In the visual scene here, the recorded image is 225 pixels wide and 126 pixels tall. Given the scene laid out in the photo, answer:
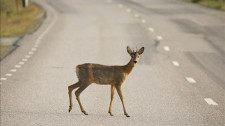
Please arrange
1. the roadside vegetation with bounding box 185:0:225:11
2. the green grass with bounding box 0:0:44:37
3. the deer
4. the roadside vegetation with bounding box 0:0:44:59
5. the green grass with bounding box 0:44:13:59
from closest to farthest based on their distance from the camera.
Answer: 1. the deer
2. the green grass with bounding box 0:44:13:59
3. the roadside vegetation with bounding box 0:0:44:59
4. the green grass with bounding box 0:0:44:37
5. the roadside vegetation with bounding box 185:0:225:11

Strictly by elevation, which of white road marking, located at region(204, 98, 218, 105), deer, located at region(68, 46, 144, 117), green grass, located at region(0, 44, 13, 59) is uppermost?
deer, located at region(68, 46, 144, 117)

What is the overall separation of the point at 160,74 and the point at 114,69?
428 inches

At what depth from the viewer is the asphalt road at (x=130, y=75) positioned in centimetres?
1376

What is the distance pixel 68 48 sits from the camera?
2577 centimetres

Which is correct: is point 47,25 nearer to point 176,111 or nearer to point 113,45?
point 113,45

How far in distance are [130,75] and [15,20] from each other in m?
21.6

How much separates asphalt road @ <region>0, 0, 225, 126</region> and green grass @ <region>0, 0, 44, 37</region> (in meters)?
1.37

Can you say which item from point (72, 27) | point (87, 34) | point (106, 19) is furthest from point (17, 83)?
point (106, 19)

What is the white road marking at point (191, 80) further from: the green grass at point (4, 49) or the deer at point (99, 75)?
the deer at point (99, 75)

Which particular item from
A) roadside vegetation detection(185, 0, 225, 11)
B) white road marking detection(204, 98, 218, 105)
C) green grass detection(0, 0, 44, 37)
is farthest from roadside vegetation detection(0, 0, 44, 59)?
roadside vegetation detection(185, 0, 225, 11)

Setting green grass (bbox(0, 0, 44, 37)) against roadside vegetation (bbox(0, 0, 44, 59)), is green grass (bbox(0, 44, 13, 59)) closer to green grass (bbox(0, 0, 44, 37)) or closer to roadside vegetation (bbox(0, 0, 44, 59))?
roadside vegetation (bbox(0, 0, 44, 59))

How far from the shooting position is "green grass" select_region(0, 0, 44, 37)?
33.5 m

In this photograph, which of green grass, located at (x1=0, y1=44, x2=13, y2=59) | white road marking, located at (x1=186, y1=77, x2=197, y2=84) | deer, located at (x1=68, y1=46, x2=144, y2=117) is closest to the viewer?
deer, located at (x1=68, y1=46, x2=144, y2=117)

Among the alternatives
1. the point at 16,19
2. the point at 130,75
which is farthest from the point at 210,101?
the point at 16,19
